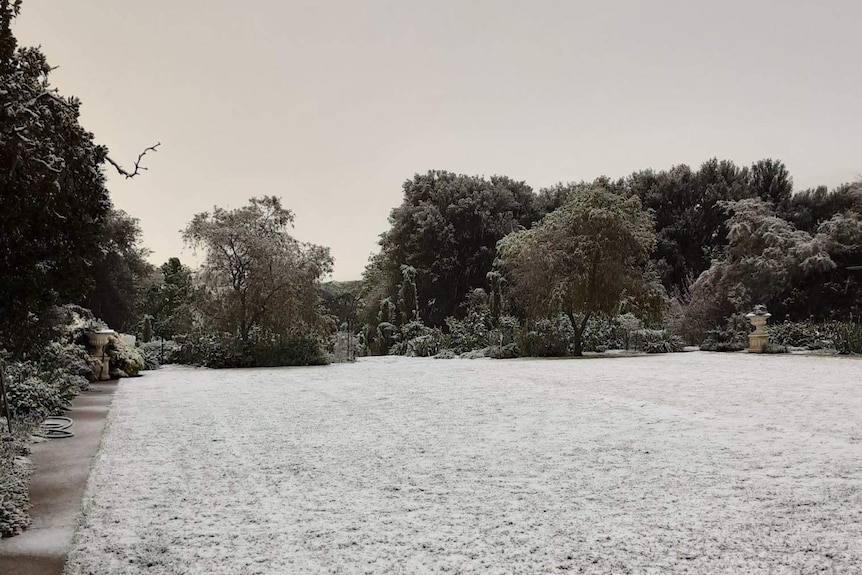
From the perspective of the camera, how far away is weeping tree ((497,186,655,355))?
17.6m

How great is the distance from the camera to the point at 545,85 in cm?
1529

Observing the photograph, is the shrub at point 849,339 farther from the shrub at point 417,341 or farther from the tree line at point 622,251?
the shrub at point 417,341

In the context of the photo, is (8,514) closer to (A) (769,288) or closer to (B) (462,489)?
(B) (462,489)

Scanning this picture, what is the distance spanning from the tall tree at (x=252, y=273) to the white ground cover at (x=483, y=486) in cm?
811

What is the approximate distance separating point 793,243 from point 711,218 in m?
7.53

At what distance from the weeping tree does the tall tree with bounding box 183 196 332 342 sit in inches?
220

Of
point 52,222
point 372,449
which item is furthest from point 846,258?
point 52,222

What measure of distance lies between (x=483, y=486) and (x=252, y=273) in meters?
13.7

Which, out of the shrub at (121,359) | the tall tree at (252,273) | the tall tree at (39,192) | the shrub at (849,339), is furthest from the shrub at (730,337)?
the tall tree at (39,192)

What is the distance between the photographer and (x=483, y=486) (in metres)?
4.16

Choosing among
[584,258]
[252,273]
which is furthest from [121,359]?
[584,258]

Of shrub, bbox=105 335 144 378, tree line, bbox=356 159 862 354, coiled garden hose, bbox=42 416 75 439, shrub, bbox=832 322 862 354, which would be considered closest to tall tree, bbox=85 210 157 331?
shrub, bbox=105 335 144 378

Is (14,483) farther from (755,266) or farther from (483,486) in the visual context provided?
(755,266)

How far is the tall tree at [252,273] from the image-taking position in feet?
54.7
